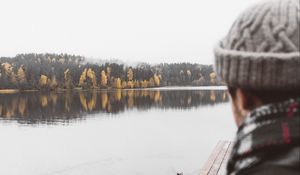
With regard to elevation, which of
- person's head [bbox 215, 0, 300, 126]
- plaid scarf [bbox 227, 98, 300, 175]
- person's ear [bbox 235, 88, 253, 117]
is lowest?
plaid scarf [bbox 227, 98, 300, 175]

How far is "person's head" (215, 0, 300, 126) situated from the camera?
27.0 inches

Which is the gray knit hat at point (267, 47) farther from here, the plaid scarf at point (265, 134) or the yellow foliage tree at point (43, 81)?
the yellow foliage tree at point (43, 81)

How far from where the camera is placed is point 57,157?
28.2 m

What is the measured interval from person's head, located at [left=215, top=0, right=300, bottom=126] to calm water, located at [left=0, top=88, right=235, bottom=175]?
2245 centimetres

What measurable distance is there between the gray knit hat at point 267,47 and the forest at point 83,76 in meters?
94.7

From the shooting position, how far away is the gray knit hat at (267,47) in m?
0.69

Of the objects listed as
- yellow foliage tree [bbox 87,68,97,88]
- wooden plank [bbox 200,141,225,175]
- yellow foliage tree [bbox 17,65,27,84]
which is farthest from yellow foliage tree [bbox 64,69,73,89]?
wooden plank [bbox 200,141,225,175]

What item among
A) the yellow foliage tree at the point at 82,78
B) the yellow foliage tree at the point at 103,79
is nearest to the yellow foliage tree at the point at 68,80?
the yellow foliage tree at the point at 82,78

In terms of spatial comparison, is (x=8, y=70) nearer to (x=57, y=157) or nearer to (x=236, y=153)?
(x=57, y=157)

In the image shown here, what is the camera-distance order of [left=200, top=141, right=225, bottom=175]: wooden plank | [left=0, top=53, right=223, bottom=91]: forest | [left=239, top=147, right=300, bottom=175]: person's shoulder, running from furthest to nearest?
1. [left=0, top=53, right=223, bottom=91]: forest
2. [left=200, top=141, right=225, bottom=175]: wooden plank
3. [left=239, top=147, right=300, bottom=175]: person's shoulder

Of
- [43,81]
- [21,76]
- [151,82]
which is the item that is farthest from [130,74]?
[21,76]

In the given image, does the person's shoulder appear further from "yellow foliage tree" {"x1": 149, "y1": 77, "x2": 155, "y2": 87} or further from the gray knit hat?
"yellow foliage tree" {"x1": 149, "y1": 77, "x2": 155, "y2": 87}

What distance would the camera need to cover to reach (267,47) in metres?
0.69

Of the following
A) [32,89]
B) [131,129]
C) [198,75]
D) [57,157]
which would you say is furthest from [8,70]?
[57,157]
